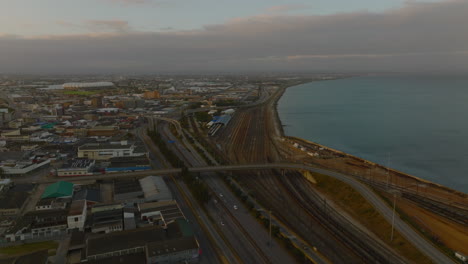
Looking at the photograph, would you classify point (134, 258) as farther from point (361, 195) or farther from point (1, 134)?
point (1, 134)

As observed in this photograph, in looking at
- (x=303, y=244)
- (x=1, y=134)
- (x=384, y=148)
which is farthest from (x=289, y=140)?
(x=1, y=134)

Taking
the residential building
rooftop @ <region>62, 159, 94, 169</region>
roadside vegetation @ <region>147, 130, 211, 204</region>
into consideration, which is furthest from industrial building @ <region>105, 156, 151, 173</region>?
roadside vegetation @ <region>147, 130, 211, 204</region>

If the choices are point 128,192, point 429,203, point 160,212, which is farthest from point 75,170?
point 429,203

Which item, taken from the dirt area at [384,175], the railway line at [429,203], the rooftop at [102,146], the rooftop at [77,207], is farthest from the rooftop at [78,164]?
the railway line at [429,203]

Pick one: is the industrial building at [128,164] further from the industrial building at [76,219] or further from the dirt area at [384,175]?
the dirt area at [384,175]

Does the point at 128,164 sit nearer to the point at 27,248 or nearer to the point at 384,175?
the point at 27,248

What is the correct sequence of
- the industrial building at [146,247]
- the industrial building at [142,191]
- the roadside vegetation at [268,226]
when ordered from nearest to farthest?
the industrial building at [146,247] < the roadside vegetation at [268,226] < the industrial building at [142,191]

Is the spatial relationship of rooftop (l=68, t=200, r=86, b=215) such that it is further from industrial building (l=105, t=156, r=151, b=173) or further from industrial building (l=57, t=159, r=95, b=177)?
industrial building (l=105, t=156, r=151, b=173)

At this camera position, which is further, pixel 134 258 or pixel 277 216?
pixel 277 216
